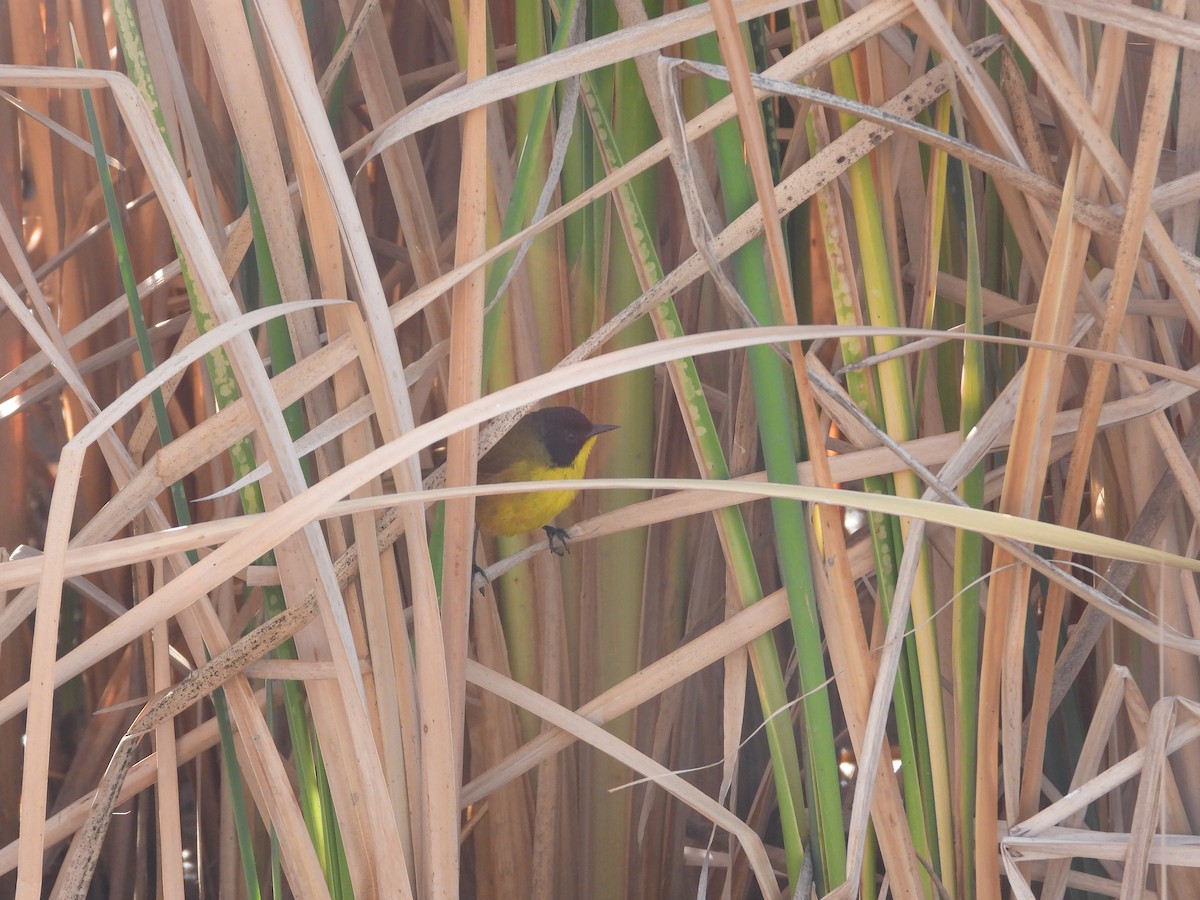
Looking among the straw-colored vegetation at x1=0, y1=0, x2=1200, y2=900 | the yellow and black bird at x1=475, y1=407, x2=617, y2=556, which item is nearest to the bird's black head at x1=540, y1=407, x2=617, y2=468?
the yellow and black bird at x1=475, y1=407, x2=617, y2=556

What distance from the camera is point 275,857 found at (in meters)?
Answer: 0.85

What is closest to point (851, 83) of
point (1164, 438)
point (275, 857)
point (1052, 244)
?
point (1052, 244)

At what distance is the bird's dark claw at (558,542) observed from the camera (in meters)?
0.92

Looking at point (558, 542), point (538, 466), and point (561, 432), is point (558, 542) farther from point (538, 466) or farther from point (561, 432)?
point (538, 466)

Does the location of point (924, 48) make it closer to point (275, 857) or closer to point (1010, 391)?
point (1010, 391)

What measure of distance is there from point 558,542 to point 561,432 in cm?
35

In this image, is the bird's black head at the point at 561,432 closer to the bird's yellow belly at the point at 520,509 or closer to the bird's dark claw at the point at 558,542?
the bird's yellow belly at the point at 520,509

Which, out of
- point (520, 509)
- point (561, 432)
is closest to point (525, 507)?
point (520, 509)

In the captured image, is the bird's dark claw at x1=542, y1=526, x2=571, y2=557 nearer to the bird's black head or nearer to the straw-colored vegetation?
the straw-colored vegetation

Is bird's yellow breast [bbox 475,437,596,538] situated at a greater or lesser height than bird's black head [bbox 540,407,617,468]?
lesser

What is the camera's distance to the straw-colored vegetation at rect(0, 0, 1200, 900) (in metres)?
0.59

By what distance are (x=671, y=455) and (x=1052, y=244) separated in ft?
1.72

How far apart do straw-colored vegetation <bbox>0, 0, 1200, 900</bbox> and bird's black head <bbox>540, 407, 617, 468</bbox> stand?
0.11 meters

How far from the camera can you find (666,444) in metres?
1.07
